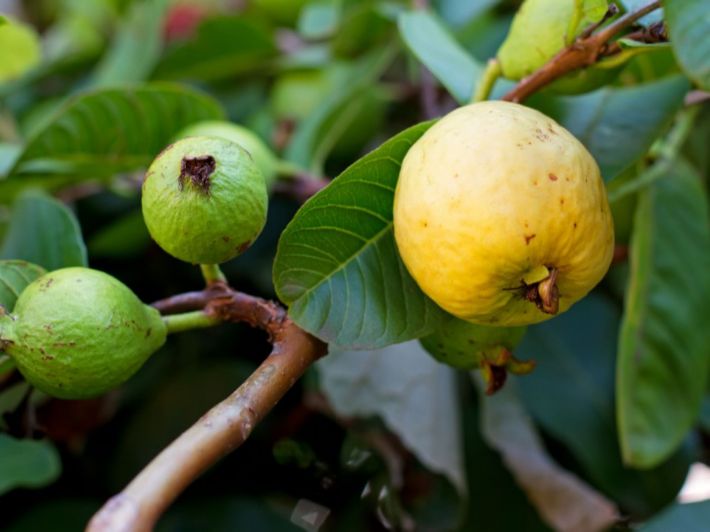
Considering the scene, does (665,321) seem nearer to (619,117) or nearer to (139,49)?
(619,117)

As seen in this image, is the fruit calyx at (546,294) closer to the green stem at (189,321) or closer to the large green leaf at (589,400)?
the green stem at (189,321)

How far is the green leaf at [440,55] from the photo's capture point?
863 mm

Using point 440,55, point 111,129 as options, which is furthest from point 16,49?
point 440,55

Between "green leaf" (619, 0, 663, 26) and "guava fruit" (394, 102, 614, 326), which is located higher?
"green leaf" (619, 0, 663, 26)

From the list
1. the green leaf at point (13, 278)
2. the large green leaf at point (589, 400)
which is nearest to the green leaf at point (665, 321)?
the large green leaf at point (589, 400)

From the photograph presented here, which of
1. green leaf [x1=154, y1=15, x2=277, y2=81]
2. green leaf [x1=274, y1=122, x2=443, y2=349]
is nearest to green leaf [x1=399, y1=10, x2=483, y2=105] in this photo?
green leaf [x1=274, y1=122, x2=443, y2=349]

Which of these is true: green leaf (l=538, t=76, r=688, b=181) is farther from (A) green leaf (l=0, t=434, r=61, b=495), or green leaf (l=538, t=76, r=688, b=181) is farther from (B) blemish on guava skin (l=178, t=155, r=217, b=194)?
(A) green leaf (l=0, t=434, r=61, b=495)

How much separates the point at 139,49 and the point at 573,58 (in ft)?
2.96

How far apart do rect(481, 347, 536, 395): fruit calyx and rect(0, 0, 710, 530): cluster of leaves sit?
65 millimetres

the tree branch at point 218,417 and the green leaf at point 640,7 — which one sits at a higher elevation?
the green leaf at point 640,7

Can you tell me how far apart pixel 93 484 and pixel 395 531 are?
0.50 m

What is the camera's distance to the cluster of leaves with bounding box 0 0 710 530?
0.73 meters

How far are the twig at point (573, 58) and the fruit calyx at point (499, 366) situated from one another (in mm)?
219

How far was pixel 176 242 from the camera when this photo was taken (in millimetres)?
638
